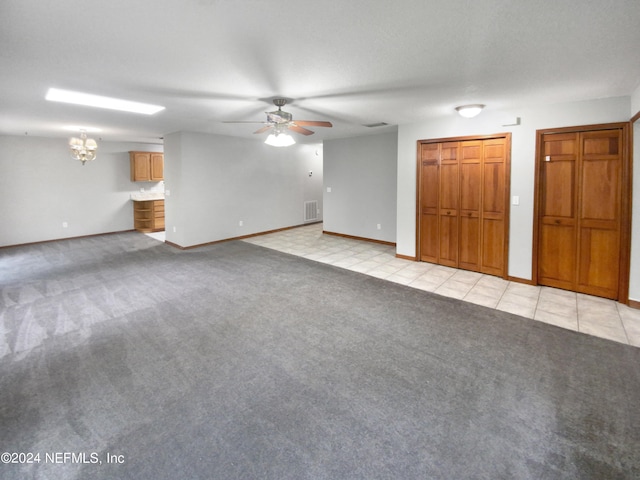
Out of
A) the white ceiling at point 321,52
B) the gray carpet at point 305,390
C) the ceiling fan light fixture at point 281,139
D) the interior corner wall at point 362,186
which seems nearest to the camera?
the gray carpet at point 305,390

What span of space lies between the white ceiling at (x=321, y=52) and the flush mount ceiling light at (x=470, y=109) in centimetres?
18

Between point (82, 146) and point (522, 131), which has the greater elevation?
point (82, 146)

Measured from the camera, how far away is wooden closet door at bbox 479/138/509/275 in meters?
4.63

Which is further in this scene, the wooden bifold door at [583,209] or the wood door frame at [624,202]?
the wooden bifold door at [583,209]

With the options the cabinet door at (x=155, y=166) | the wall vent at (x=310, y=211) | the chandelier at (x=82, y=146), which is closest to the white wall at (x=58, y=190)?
the cabinet door at (x=155, y=166)

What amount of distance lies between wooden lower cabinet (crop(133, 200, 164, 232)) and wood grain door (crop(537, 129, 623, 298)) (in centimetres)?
856

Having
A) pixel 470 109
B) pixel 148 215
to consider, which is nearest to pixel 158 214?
pixel 148 215

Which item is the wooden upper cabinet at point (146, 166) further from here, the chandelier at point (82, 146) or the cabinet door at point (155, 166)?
the chandelier at point (82, 146)

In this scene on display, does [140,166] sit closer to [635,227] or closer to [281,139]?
[281,139]

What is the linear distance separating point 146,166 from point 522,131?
8557mm

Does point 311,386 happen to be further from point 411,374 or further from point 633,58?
point 633,58

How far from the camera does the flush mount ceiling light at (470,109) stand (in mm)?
4286

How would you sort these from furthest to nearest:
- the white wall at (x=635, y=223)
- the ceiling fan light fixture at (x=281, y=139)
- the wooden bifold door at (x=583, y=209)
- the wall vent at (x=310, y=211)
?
the wall vent at (x=310, y=211) < the ceiling fan light fixture at (x=281, y=139) < the wooden bifold door at (x=583, y=209) < the white wall at (x=635, y=223)

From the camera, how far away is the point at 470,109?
4.30m
